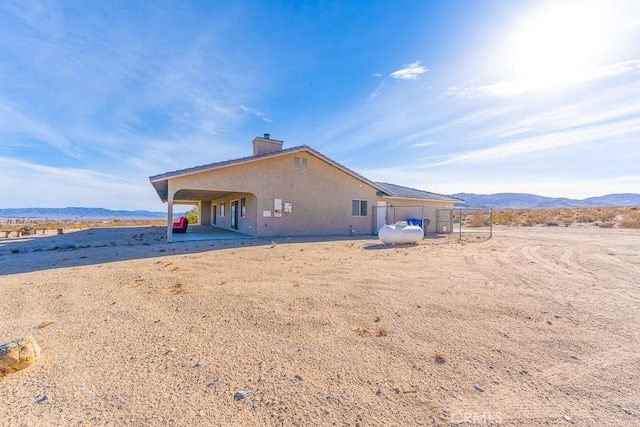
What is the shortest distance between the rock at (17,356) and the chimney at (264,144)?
15196 mm

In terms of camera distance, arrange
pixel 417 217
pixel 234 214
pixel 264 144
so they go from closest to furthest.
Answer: pixel 264 144 < pixel 417 217 < pixel 234 214

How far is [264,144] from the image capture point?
57.8 ft

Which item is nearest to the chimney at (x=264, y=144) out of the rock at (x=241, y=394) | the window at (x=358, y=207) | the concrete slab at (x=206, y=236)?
the concrete slab at (x=206, y=236)

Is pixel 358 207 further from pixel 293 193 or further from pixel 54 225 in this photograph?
pixel 54 225

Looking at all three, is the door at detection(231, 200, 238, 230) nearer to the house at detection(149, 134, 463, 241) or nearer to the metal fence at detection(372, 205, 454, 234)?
the house at detection(149, 134, 463, 241)

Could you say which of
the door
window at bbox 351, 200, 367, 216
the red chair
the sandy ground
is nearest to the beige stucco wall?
window at bbox 351, 200, 367, 216

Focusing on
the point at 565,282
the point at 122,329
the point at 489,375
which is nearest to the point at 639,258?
the point at 565,282

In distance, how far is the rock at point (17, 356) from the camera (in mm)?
2827

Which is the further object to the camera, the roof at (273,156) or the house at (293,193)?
the house at (293,193)

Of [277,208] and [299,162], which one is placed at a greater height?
[299,162]

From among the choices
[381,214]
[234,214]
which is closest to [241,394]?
[381,214]

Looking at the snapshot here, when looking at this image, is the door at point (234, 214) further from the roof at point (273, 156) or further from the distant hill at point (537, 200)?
the distant hill at point (537, 200)

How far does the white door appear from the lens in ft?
62.1

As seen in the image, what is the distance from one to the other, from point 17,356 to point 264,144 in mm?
15707
